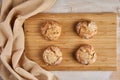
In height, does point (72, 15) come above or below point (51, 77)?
above

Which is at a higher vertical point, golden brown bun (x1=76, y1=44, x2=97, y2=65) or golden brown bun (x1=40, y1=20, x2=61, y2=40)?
golden brown bun (x1=40, y1=20, x2=61, y2=40)

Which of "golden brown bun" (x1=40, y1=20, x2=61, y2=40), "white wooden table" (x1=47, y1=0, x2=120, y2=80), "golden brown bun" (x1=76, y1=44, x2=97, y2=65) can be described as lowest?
"golden brown bun" (x1=76, y1=44, x2=97, y2=65)

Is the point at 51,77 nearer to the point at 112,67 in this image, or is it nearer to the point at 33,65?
the point at 33,65

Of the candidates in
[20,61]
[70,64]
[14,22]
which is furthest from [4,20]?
[70,64]

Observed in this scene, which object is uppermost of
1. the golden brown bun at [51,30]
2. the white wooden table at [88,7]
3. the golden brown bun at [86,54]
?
the white wooden table at [88,7]

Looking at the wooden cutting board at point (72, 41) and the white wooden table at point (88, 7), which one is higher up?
the white wooden table at point (88, 7)

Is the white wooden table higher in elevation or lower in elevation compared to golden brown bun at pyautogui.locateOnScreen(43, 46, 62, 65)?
higher
